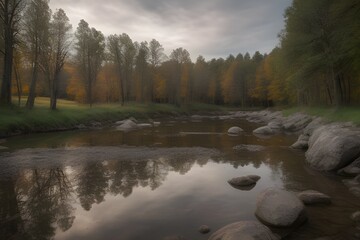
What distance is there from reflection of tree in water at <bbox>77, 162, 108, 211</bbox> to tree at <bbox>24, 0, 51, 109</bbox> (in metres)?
22.5

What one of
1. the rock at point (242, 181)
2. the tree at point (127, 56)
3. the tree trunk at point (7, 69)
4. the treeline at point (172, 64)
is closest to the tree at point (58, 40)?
the treeline at point (172, 64)

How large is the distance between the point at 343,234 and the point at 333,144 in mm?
6517

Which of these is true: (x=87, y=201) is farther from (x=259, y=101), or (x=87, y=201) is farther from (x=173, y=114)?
(x=259, y=101)

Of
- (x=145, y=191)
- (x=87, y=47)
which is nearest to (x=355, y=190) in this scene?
(x=145, y=191)

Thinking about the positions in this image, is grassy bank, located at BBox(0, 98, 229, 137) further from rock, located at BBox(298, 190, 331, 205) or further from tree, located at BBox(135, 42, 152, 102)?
rock, located at BBox(298, 190, 331, 205)

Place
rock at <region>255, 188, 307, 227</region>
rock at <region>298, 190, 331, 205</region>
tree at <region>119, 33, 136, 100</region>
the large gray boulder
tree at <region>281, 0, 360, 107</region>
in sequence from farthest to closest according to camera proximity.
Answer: tree at <region>119, 33, 136, 100</region> < tree at <region>281, 0, 360, 107</region> < the large gray boulder < rock at <region>298, 190, 331, 205</region> < rock at <region>255, 188, 307, 227</region>

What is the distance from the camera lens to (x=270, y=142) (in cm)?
2134

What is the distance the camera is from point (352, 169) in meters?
11.4

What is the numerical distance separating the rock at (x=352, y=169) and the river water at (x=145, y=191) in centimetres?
59

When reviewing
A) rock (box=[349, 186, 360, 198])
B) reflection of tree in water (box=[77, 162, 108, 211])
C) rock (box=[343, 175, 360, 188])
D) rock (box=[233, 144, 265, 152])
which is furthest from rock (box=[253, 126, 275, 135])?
reflection of tree in water (box=[77, 162, 108, 211])

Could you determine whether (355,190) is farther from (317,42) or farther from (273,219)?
(317,42)

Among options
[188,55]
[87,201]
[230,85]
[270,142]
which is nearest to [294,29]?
[270,142]

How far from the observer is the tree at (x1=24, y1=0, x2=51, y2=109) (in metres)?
31.5

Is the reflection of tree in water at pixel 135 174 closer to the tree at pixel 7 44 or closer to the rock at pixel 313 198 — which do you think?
the rock at pixel 313 198
